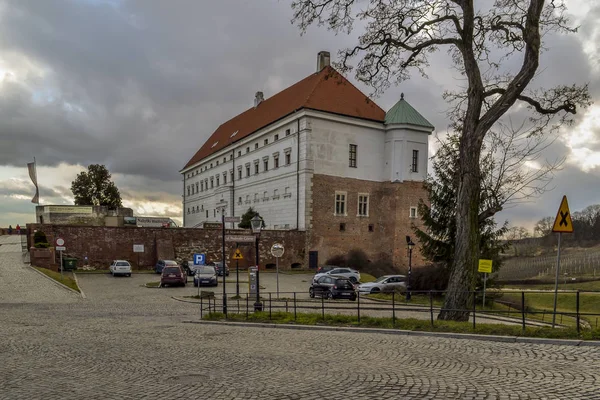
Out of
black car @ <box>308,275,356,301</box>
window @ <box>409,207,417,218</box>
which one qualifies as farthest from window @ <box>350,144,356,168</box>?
black car @ <box>308,275,356,301</box>

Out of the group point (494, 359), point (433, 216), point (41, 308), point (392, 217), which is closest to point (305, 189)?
point (392, 217)

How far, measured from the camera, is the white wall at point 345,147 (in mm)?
50812

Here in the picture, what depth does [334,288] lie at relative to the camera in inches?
1068

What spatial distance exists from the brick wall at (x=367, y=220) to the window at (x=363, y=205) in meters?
0.40

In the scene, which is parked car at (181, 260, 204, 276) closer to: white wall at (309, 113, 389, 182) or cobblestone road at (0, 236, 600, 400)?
white wall at (309, 113, 389, 182)

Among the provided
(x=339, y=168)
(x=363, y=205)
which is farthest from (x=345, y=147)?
(x=363, y=205)

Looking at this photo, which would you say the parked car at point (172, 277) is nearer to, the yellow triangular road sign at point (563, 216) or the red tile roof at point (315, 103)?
the red tile roof at point (315, 103)

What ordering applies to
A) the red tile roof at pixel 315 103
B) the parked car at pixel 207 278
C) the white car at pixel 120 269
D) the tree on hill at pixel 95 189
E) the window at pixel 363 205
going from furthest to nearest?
1. the tree on hill at pixel 95 189
2. the window at pixel 363 205
3. the red tile roof at pixel 315 103
4. the white car at pixel 120 269
5. the parked car at pixel 207 278

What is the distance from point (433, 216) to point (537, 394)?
84.7 ft

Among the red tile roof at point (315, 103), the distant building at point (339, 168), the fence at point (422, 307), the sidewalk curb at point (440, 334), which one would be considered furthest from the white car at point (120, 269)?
the sidewalk curb at point (440, 334)

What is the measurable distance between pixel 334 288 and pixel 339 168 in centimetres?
2672

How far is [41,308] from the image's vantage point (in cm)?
2089

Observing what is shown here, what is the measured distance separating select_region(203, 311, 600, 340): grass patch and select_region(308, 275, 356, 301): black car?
33.4 ft

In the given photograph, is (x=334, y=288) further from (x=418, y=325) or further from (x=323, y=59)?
(x=323, y=59)
